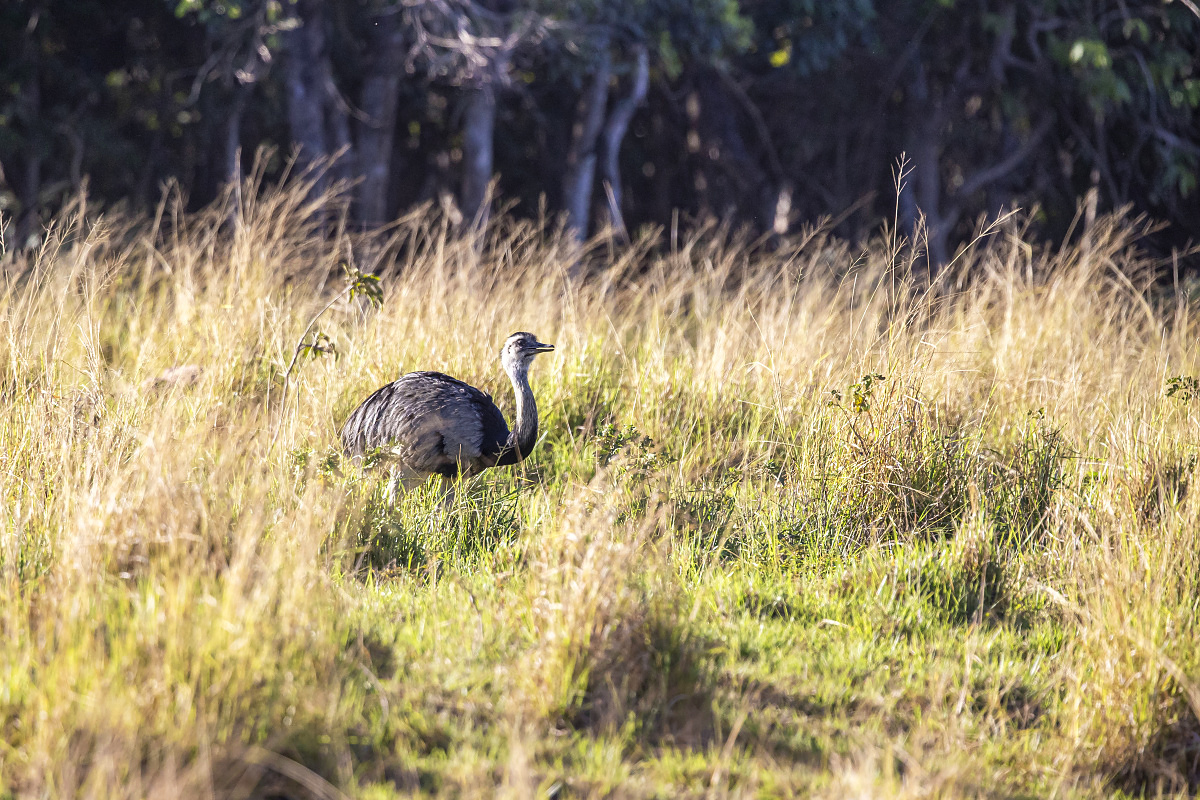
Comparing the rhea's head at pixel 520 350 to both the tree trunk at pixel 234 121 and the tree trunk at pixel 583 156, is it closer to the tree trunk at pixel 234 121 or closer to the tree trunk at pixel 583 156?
the tree trunk at pixel 583 156

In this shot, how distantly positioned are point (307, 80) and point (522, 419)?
7436 mm

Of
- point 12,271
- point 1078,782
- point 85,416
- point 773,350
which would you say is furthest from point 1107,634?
point 12,271

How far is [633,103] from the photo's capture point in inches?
523

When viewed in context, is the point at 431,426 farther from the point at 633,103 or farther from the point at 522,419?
the point at 633,103

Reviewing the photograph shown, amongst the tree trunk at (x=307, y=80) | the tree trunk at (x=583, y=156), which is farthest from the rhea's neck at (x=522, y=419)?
the tree trunk at (x=583, y=156)

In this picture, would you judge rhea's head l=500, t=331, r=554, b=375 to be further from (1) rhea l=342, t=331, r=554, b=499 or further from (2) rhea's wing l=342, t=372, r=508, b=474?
(2) rhea's wing l=342, t=372, r=508, b=474

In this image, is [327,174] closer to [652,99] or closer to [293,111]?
[293,111]

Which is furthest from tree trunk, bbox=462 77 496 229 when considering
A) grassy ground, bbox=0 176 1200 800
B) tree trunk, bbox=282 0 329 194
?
grassy ground, bbox=0 176 1200 800

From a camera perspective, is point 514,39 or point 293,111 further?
point 293,111

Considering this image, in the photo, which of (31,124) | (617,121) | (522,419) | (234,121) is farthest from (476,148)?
(522,419)

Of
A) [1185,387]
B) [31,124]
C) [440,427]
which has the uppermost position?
[1185,387]

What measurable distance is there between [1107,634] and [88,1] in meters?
13.2

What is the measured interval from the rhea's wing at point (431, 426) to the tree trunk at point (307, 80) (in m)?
6.75

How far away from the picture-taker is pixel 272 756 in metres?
2.64
